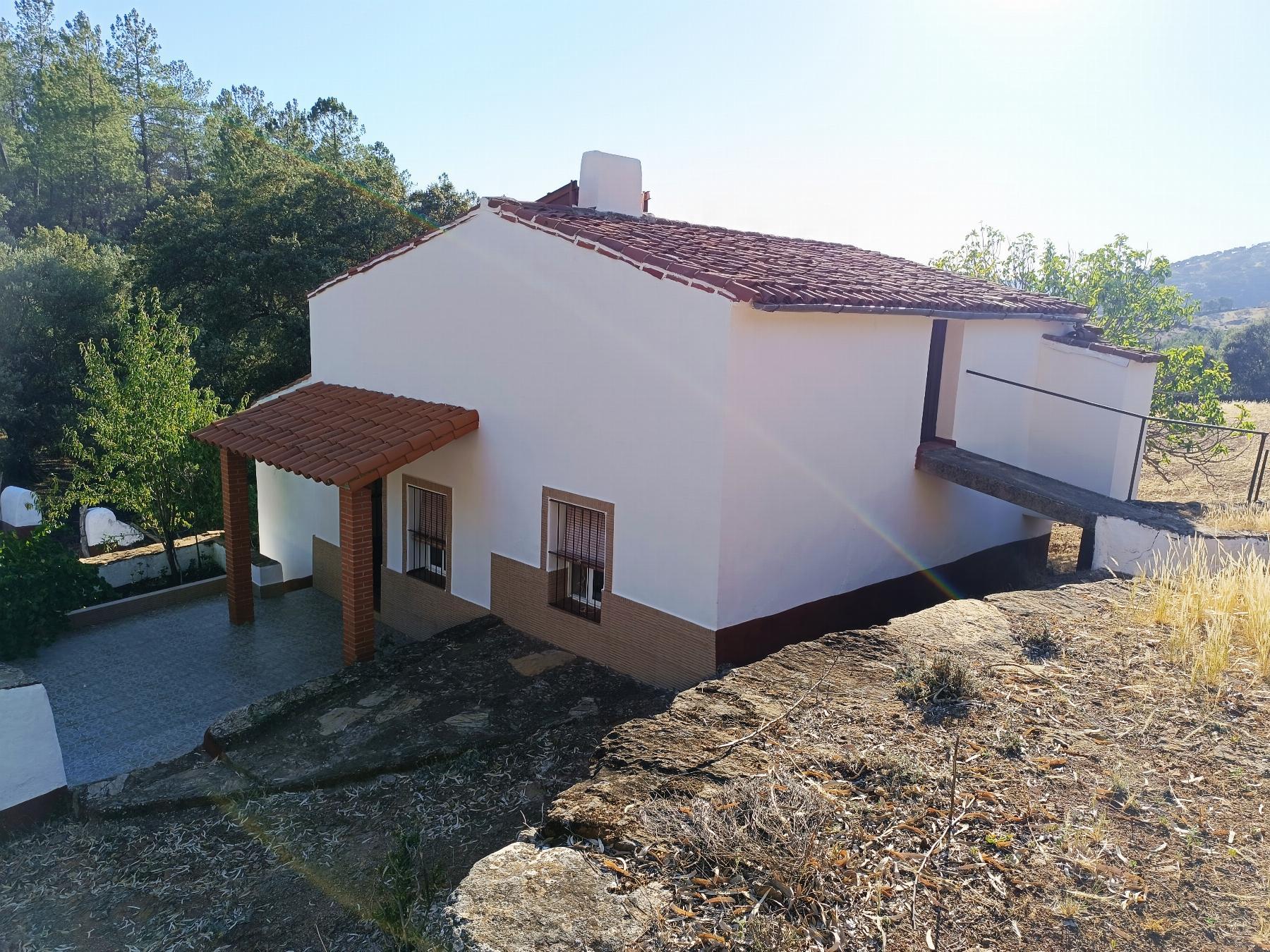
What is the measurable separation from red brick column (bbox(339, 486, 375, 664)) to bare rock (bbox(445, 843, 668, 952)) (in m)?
6.38

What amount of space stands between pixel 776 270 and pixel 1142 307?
12297 millimetres

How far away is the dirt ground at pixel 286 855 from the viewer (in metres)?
5.29

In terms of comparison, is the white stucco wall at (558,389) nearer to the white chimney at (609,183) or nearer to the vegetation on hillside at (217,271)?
the white chimney at (609,183)

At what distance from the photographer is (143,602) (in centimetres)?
1295

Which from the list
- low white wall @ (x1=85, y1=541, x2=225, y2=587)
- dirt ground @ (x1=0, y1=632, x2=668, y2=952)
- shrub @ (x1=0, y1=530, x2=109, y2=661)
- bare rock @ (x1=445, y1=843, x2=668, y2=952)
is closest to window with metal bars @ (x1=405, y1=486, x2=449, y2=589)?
dirt ground @ (x1=0, y1=632, x2=668, y2=952)

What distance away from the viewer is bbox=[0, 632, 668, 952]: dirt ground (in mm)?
5289

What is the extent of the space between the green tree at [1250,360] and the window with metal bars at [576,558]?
41.8 metres

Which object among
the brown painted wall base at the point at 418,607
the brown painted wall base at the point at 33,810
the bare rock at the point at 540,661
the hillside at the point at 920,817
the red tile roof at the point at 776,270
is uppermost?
the red tile roof at the point at 776,270

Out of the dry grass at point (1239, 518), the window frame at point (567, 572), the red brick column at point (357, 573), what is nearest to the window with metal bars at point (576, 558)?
the window frame at point (567, 572)

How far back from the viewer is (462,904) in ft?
11.7

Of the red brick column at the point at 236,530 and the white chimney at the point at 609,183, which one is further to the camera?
the red brick column at the point at 236,530

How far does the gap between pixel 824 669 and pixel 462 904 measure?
3.18 meters

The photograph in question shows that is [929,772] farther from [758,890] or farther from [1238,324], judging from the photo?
[1238,324]

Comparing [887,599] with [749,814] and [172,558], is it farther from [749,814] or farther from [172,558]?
[172,558]
